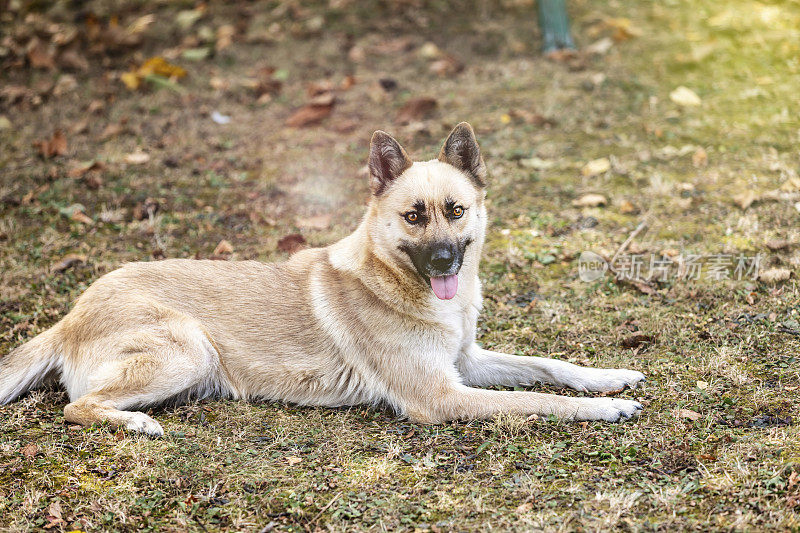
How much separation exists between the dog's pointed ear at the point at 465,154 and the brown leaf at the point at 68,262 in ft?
11.6

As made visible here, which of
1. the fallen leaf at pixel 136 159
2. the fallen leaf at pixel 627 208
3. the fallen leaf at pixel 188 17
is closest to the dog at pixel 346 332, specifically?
the fallen leaf at pixel 627 208

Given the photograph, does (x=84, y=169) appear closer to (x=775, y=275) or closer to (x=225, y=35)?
(x=225, y=35)

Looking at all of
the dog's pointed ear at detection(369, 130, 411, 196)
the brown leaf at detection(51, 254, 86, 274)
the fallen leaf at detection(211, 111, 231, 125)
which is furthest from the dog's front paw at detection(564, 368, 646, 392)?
the fallen leaf at detection(211, 111, 231, 125)

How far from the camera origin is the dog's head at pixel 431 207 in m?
4.29

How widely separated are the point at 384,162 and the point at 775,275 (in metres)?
3.01

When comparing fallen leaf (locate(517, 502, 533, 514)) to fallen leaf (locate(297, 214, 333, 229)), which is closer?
fallen leaf (locate(517, 502, 533, 514))

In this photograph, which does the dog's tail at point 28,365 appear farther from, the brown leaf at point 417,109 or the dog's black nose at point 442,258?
the brown leaf at point 417,109

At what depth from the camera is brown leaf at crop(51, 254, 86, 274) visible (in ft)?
20.1

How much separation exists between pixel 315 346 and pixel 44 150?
5.52 m

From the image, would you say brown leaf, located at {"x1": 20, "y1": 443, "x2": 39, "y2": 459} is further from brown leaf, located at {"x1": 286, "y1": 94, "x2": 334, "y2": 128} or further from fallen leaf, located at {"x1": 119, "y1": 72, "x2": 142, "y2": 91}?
fallen leaf, located at {"x1": 119, "y1": 72, "x2": 142, "y2": 91}

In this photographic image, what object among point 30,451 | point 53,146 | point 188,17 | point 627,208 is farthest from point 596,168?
point 188,17

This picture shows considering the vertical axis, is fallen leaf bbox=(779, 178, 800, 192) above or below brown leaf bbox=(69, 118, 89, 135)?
below

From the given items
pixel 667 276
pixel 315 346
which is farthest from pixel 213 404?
pixel 667 276

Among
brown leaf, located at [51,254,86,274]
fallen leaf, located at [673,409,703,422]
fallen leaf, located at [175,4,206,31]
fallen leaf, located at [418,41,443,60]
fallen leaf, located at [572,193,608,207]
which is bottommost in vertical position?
fallen leaf, located at [673,409,703,422]
